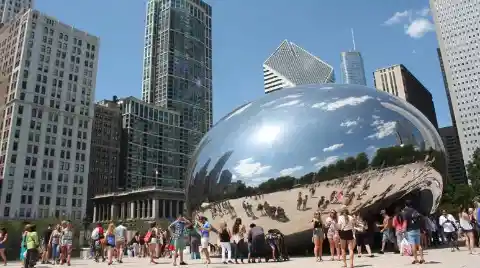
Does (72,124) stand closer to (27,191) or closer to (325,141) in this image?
(27,191)

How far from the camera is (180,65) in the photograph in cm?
14300

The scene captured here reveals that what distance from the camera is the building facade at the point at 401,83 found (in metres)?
174

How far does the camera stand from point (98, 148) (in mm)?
121750

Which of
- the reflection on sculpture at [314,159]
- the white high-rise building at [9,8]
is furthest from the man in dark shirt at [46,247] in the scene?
the white high-rise building at [9,8]

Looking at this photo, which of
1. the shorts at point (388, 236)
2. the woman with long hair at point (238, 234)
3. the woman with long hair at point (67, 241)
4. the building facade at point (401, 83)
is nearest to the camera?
the woman with long hair at point (238, 234)

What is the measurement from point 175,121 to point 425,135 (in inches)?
4951

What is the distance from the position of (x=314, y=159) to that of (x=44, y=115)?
88.8 metres

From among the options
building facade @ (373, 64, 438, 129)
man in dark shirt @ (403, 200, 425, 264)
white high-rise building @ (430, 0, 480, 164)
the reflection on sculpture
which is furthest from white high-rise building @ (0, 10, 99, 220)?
building facade @ (373, 64, 438, 129)

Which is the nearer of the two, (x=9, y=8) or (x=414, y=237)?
(x=414, y=237)

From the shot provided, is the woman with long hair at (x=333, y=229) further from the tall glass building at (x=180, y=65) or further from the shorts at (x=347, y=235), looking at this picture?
the tall glass building at (x=180, y=65)

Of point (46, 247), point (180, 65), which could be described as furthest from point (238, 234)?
point (180, 65)

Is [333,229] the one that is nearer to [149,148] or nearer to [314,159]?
[314,159]

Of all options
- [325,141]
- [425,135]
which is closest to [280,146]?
[325,141]

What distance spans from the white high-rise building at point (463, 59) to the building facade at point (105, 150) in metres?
109
